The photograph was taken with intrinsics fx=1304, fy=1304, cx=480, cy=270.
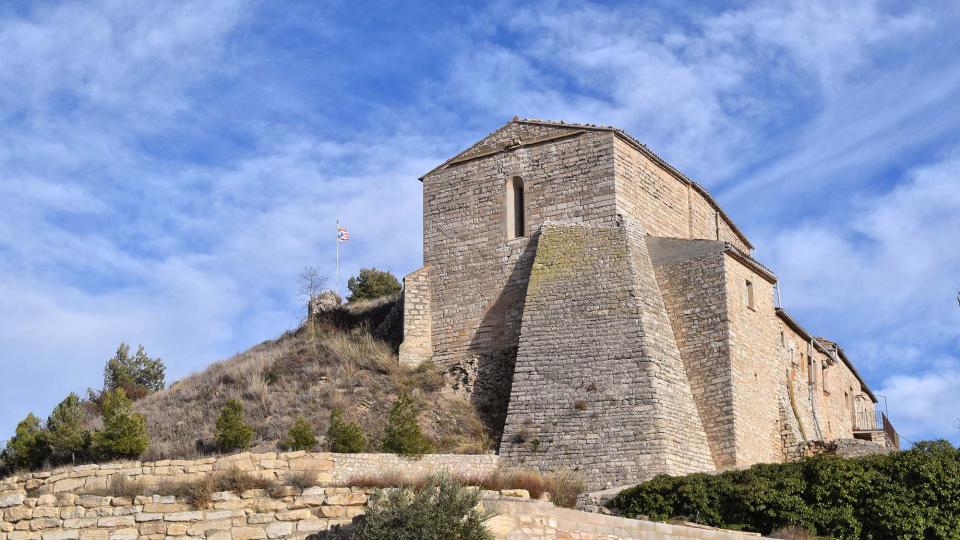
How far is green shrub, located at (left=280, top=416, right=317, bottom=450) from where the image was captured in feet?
79.2

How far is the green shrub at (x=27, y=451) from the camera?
83.9 feet

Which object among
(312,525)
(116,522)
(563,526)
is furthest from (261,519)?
(563,526)

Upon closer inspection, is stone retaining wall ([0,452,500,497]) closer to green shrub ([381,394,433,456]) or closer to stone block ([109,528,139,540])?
green shrub ([381,394,433,456])

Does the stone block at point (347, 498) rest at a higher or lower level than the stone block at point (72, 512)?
higher

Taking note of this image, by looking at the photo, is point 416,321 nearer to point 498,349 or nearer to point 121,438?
point 498,349

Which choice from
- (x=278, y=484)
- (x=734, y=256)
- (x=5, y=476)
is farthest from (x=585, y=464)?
(x=5, y=476)

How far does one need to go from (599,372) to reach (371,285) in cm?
1879

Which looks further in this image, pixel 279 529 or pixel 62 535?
pixel 62 535

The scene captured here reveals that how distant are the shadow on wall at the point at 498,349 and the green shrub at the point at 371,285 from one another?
45.4 feet

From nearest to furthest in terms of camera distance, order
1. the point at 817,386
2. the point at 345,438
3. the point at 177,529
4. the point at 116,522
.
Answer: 1. the point at 177,529
2. the point at 116,522
3. the point at 345,438
4. the point at 817,386

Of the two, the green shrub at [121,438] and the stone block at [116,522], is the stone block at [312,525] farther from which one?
the green shrub at [121,438]

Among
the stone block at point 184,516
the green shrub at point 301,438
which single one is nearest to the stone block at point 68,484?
the green shrub at point 301,438

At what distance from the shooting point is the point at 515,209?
30.4 meters

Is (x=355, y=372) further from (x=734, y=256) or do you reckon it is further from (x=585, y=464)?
(x=734, y=256)
